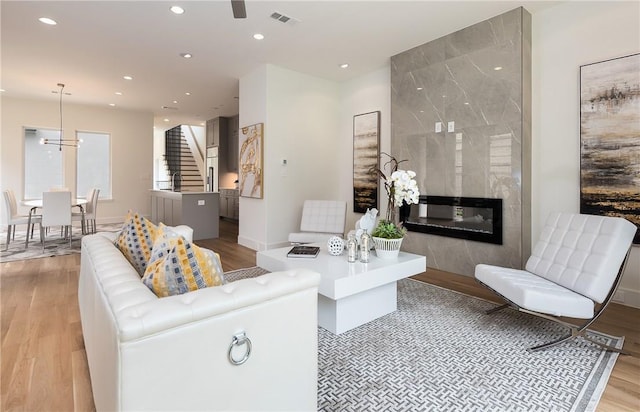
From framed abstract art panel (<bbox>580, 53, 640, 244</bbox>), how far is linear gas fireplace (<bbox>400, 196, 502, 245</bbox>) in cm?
83

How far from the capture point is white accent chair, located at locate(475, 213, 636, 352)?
2152 millimetres

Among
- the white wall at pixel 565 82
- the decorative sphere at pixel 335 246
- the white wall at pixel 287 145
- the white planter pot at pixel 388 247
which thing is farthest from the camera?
the white wall at pixel 287 145

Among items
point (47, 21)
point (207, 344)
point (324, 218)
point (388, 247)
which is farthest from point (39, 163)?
point (207, 344)

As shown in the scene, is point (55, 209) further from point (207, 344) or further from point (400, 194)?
point (207, 344)

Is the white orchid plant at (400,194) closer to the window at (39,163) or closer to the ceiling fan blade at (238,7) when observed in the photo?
the ceiling fan blade at (238,7)

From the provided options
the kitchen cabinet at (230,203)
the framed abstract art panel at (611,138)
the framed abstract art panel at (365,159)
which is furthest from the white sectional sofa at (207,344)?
the kitchen cabinet at (230,203)

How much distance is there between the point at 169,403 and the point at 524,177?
12.4 ft

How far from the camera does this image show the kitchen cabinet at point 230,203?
8539 mm

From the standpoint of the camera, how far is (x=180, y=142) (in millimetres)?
11594

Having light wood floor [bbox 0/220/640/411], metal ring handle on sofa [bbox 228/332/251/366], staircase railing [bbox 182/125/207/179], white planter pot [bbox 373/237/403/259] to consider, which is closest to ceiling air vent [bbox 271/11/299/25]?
white planter pot [bbox 373/237/403/259]

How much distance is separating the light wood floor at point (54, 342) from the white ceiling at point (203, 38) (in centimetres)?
290

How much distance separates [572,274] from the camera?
2.39 meters

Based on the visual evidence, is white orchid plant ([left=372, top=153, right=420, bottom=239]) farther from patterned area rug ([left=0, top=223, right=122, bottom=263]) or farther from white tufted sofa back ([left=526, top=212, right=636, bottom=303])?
patterned area rug ([left=0, top=223, right=122, bottom=263])

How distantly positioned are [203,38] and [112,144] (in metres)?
5.66
